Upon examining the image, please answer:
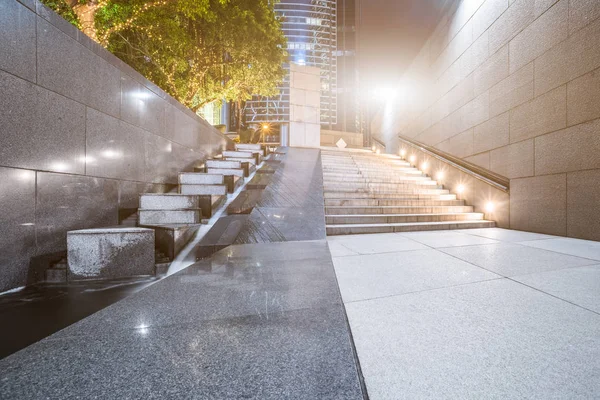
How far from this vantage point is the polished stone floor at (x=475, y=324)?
105cm

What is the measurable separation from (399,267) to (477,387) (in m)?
1.79

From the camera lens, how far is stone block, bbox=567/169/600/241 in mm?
4285

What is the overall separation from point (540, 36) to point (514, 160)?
257 cm

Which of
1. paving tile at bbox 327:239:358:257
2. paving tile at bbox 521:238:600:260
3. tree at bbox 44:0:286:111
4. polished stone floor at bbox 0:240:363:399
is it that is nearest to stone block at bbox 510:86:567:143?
paving tile at bbox 521:238:600:260

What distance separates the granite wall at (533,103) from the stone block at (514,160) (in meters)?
0.02

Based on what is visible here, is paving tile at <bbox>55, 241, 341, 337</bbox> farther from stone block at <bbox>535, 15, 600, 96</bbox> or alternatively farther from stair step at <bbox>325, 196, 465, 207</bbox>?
stone block at <bbox>535, 15, 600, 96</bbox>

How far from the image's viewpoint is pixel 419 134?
37.0 feet

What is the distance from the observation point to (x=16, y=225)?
2.57 metres

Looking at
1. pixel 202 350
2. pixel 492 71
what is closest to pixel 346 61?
pixel 492 71

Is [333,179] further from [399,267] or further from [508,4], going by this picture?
[508,4]

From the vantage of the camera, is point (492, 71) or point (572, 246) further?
point (492, 71)

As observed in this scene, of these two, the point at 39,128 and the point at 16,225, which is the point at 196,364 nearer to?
the point at 16,225

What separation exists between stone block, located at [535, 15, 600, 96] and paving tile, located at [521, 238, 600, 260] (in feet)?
9.73

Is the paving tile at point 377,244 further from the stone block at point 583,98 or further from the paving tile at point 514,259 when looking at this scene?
the stone block at point 583,98
